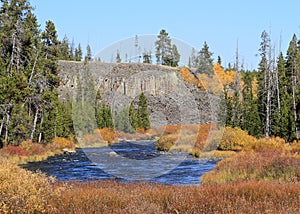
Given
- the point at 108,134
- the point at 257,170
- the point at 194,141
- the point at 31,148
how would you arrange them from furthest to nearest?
1. the point at 108,134
2. the point at 194,141
3. the point at 31,148
4. the point at 257,170

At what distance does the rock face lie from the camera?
6767cm

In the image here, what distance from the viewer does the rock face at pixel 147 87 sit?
222 ft

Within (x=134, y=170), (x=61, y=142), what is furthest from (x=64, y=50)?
(x=134, y=170)

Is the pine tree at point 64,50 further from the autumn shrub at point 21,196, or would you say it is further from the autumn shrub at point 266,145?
the autumn shrub at point 21,196

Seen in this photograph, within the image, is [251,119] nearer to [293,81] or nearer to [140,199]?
[293,81]

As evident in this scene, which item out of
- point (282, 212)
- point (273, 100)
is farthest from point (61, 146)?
point (282, 212)

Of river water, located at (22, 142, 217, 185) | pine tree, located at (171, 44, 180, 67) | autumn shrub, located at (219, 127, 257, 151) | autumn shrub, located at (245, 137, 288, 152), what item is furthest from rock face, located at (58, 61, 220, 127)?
river water, located at (22, 142, 217, 185)

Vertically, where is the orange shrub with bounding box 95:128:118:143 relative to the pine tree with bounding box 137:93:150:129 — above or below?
below

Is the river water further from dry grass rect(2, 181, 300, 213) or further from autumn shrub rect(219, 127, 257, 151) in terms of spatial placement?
dry grass rect(2, 181, 300, 213)

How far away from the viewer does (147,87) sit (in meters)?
97.6

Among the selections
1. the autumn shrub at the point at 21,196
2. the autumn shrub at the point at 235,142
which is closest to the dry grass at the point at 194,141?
the autumn shrub at the point at 235,142

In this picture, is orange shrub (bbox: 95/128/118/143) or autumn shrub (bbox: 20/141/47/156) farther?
orange shrub (bbox: 95/128/118/143)

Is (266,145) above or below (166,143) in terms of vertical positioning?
above

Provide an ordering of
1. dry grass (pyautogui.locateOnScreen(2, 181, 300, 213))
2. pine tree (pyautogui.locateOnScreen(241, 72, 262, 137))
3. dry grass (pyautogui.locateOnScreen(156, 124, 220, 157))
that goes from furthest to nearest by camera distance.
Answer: pine tree (pyautogui.locateOnScreen(241, 72, 262, 137))
dry grass (pyautogui.locateOnScreen(156, 124, 220, 157))
dry grass (pyautogui.locateOnScreen(2, 181, 300, 213))
